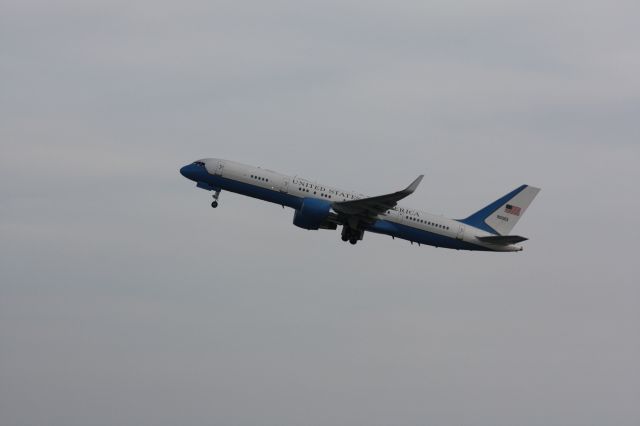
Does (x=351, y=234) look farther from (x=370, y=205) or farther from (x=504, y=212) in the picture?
(x=504, y=212)

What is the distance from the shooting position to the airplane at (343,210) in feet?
251

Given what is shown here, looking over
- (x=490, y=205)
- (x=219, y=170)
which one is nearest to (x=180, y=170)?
(x=219, y=170)

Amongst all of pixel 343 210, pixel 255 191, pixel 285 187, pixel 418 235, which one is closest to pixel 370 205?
pixel 343 210

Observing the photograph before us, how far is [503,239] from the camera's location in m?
78.8

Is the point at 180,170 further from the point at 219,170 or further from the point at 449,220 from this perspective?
the point at 449,220

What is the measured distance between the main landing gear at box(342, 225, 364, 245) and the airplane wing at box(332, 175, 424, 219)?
1.63 m

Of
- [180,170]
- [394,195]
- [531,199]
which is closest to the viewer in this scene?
[394,195]

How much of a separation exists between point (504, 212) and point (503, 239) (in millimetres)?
5883

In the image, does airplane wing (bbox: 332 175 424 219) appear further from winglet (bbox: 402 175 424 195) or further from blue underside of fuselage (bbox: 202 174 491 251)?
blue underside of fuselage (bbox: 202 174 491 251)

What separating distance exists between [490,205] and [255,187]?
19.4 metres

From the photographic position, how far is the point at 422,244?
80.4 metres

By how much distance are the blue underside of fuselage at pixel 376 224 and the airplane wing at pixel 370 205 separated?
65.6 inches

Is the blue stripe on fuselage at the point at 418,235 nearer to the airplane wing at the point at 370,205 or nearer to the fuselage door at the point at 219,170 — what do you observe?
the airplane wing at the point at 370,205

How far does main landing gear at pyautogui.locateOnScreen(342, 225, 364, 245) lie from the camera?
7862cm
